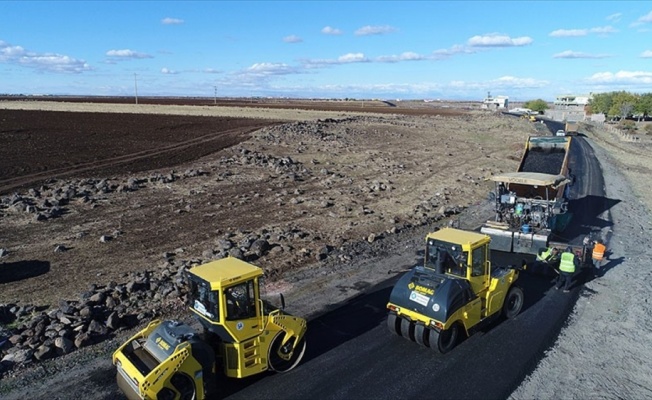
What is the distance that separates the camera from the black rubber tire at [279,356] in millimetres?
9102

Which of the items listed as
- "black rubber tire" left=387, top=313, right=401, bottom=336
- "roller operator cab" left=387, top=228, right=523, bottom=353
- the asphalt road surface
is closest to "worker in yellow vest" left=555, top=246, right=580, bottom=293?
the asphalt road surface

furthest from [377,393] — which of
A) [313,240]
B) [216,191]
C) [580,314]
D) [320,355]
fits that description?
[216,191]

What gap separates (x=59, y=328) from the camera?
10.7m

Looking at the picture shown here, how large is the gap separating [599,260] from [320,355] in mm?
10103

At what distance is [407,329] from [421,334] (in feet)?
1.29

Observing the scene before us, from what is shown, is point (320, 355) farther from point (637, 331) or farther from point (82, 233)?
point (82, 233)

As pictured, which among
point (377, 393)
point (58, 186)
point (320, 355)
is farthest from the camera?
point (58, 186)

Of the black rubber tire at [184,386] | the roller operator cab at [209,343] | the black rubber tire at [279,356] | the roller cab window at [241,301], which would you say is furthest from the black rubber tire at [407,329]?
the black rubber tire at [184,386]

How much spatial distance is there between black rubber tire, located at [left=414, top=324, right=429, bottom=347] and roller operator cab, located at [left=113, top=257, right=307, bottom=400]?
280 cm

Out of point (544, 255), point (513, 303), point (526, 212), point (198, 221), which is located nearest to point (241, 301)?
point (513, 303)

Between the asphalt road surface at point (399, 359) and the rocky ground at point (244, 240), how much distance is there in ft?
1.61

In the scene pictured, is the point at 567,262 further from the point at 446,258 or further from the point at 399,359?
the point at 399,359

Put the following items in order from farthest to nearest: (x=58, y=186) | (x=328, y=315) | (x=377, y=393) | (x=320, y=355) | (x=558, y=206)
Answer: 1. (x=58, y=186)
2. (x=558, y=206)
3. (x=328, y=315)
4. (x=320, y=355)
5. (x=377, y=393)

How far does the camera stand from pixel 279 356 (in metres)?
9.29
